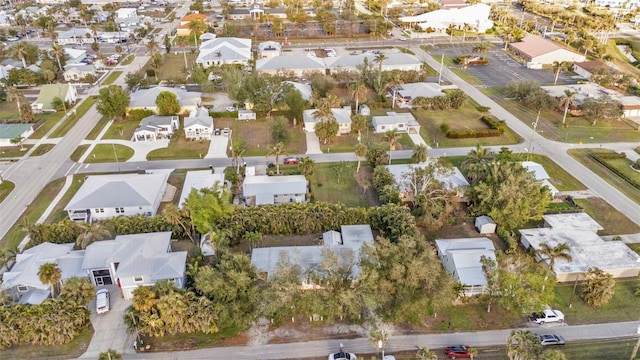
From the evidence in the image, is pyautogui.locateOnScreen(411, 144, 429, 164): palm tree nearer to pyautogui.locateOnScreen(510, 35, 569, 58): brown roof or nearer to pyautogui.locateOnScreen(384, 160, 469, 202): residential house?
pyautogui.locateOnScreen(384, 160, 469, 202): residential house

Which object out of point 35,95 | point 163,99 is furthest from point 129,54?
point 163,99

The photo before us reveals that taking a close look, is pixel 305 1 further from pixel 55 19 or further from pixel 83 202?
pixel 83 202

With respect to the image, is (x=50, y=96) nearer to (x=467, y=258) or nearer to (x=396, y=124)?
(x=396, y=124)

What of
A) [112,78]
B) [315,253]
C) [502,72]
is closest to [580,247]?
[315,253]

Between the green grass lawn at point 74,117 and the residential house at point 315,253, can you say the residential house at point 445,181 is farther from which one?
the green grass lawn at point 74,117

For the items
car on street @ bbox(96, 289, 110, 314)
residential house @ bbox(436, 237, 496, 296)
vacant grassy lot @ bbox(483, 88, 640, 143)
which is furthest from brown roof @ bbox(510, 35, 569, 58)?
car on street @ bbox(96, 289, 110, 314)

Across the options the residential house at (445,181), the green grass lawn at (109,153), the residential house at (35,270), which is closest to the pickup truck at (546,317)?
the residential house at (445,181)
